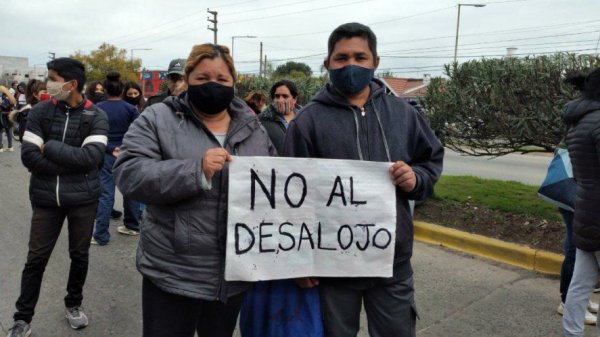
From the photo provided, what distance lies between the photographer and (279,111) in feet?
14.7

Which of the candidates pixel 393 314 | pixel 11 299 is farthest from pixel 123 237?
pixel 393 314

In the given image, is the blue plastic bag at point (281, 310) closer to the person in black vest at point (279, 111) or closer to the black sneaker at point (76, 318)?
the black sneaker at point (76, 318)

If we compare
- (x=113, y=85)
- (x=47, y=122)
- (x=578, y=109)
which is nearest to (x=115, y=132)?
(x=113, y=85)

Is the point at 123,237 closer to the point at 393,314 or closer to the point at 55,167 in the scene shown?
the point at 55,167

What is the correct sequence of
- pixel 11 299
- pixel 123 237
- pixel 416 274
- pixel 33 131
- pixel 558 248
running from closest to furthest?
pixel 33 131, pixel 11 299, pixel 416 274, pixel 558 248, pixel 123 237

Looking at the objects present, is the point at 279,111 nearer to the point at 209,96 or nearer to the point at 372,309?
the point at 209,96

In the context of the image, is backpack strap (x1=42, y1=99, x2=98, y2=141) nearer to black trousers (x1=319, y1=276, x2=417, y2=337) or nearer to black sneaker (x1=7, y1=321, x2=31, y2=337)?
black sneaker (x1=7, y1=321, x2=31, y2=337)

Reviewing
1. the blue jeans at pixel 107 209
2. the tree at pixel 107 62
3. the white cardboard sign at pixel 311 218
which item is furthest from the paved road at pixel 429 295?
the tree at pixel 107 62

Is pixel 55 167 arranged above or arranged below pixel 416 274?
above

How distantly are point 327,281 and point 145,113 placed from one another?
3.69 ft

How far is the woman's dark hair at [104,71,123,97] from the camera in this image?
235 inches

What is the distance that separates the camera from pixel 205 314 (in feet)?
7.58

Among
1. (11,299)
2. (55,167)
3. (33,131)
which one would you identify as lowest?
(11,299)

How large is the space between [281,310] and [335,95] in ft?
3.46
